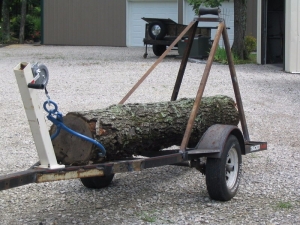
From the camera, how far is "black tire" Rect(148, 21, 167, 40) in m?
22.4

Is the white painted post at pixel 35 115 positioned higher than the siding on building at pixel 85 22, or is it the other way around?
the siding on building at pixel 85 22

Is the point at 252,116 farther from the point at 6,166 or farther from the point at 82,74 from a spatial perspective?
the point at 82,74

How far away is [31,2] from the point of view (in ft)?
128

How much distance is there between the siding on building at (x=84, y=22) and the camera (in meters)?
31.2

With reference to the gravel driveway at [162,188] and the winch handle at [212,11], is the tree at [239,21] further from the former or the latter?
the winch handle at [212,11]

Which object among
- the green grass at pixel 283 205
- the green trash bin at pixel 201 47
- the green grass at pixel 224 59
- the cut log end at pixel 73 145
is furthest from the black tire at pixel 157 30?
the cut log end at pixel 73 145

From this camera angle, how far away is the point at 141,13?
30.7m

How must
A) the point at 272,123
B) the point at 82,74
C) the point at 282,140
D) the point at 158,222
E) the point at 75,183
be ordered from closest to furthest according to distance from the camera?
the point at 158,222, the point at 75,183, the point at 282,140, the point at 272,123, the point at 82,74

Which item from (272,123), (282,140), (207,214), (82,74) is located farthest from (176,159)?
(82,74)

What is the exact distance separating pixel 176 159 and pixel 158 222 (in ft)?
1.91

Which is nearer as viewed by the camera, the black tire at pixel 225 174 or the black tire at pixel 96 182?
the black tire at pixel 225 174

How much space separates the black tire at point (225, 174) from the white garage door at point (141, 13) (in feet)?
78.9

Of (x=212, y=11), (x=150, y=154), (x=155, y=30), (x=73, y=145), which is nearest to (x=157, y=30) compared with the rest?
(x=155, y=30)

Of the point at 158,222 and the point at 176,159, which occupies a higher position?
the point at 176,159
